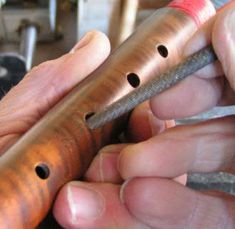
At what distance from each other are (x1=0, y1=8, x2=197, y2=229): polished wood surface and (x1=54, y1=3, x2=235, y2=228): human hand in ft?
0.07

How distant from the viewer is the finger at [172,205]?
393 millimetres

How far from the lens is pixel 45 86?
0.51 metres

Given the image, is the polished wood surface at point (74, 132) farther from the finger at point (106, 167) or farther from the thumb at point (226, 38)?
the thumb at point (226, 38)

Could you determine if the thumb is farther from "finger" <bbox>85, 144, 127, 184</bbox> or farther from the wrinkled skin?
"finger" <bbox>85, 144, 127, 184</bbox>

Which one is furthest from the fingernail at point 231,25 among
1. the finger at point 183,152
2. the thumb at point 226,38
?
the finger at point 183,152

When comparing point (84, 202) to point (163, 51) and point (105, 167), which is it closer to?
point (105, 167)

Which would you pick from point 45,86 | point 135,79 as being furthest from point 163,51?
point 45,86

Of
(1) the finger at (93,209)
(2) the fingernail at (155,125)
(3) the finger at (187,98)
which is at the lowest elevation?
(1) the finger at (93,209)

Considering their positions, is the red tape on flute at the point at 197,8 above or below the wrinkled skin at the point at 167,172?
above

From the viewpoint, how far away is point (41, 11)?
5.95ft

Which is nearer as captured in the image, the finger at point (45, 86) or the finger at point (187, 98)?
the finger at point (187, 98)

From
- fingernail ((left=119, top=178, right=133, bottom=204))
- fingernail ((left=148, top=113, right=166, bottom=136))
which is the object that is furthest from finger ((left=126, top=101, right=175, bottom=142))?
fingernail ((left=119, top=178, right=133, bottom=204))

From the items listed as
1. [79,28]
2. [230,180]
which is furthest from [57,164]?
[79,28]

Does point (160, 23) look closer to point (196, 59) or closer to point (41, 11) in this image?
point (196, 59)
